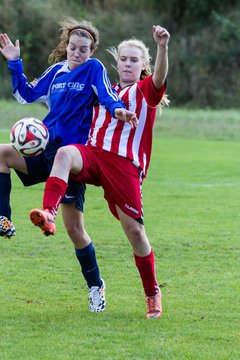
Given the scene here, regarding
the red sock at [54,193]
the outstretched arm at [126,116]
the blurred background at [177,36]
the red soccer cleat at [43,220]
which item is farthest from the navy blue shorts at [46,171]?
the blurred background at [177,36]

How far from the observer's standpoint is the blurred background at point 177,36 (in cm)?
4362

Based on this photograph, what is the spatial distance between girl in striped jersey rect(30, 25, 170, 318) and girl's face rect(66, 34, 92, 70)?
272 millimetres

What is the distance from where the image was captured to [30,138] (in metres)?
6.04

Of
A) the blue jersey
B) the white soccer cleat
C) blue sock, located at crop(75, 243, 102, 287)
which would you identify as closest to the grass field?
the white soccer cleat

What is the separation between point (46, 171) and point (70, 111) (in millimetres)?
480

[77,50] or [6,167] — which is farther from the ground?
[77,50]

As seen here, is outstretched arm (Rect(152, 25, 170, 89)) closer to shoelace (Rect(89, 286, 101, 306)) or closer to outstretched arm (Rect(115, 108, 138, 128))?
outstretched arm (Rect(115, 108, 138, 128))

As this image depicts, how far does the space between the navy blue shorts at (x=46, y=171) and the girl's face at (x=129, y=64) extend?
2.30ft

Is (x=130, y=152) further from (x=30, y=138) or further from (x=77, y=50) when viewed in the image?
(x=77, y=50)

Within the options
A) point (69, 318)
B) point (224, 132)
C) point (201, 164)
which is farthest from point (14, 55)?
point (224, 132)

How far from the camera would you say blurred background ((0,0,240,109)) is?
4362cm

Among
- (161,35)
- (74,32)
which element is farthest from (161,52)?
(74,32)

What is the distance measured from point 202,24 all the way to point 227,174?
1238 inches

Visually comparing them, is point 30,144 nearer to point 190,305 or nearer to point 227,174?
point 190,305
